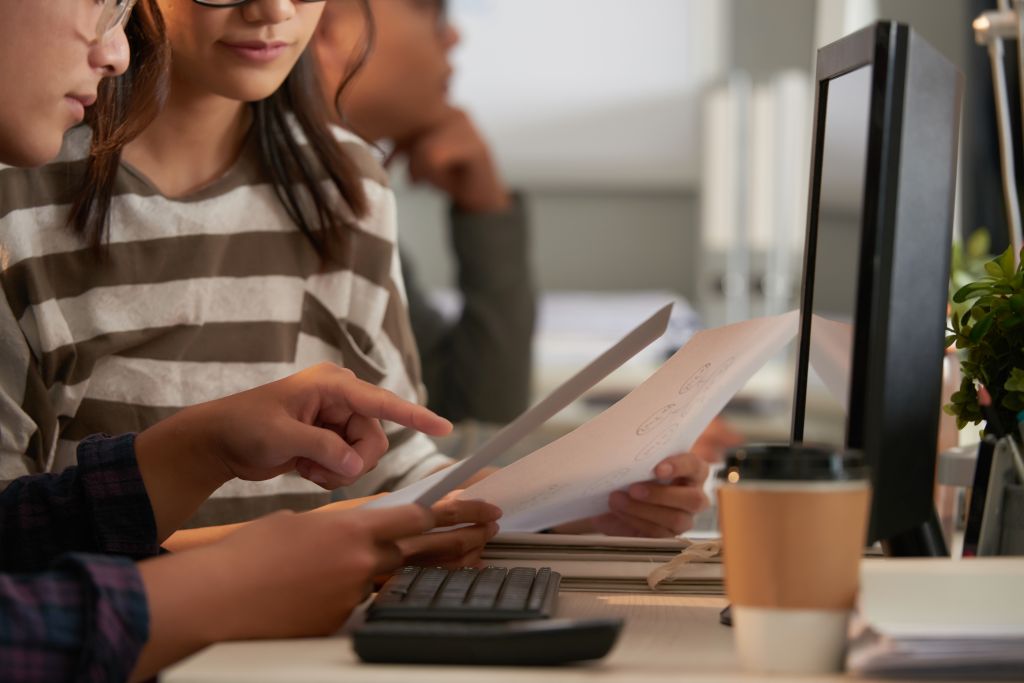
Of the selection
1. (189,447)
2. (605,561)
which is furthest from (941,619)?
(189,447)

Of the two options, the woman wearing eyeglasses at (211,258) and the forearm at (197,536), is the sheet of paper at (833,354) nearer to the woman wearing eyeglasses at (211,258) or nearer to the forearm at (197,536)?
the forearm at (197,536)

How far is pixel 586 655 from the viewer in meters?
0.54

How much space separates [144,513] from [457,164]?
1701 mm

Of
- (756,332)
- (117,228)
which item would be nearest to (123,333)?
(117,228)

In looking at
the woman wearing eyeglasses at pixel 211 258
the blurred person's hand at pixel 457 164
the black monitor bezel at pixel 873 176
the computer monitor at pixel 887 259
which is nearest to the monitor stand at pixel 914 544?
the computer monitor at pixel 887 259

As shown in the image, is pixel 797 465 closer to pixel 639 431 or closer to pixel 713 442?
pixel 639 431

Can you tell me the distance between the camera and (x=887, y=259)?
62 centimetres

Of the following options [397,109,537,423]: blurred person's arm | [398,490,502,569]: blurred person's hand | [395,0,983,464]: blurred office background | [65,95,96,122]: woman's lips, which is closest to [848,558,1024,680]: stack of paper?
[398,490,502,569]: blurred person's hand

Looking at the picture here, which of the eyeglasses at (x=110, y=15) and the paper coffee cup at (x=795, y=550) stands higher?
the eyeglasses at (x=110, y=15)

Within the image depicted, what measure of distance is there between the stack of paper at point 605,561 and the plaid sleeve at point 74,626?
0.27 metres

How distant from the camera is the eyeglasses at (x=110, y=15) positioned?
33.0 inches

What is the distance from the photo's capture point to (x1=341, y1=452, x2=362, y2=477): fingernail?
761mm

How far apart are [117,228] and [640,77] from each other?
3.61 metres

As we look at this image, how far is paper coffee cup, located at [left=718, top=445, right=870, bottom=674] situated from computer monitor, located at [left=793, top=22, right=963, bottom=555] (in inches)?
3.9
